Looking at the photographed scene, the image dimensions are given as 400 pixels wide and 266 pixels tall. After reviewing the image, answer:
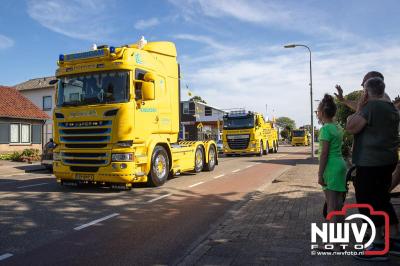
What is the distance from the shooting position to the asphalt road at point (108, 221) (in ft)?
17.1

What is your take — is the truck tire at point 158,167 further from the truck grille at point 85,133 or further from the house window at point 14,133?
the house window at point 14,133

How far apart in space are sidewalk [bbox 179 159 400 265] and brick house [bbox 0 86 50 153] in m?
23.6

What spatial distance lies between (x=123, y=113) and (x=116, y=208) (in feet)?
8.93

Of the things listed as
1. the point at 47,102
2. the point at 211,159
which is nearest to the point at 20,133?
the point at 47,102

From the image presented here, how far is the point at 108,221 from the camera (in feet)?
23.5

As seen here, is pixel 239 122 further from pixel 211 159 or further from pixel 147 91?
pixel 147 91

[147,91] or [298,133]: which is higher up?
[147,91]

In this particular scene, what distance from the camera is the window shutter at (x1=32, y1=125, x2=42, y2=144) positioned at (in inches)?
1186

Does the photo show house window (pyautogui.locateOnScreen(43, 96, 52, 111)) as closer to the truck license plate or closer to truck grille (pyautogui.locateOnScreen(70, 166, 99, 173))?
truck grille (pyautogui.locateOnScreen(70, 166, 99, 173))

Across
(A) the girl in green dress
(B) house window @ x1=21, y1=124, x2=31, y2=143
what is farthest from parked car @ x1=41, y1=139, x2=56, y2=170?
(A) the girl in green dress

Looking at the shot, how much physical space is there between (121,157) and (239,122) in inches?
725

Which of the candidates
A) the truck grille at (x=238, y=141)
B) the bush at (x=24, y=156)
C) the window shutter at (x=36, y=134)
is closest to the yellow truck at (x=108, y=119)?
the bush at (x=24, y=156)

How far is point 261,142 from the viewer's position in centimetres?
2895

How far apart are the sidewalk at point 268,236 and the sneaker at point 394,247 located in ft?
0.24
